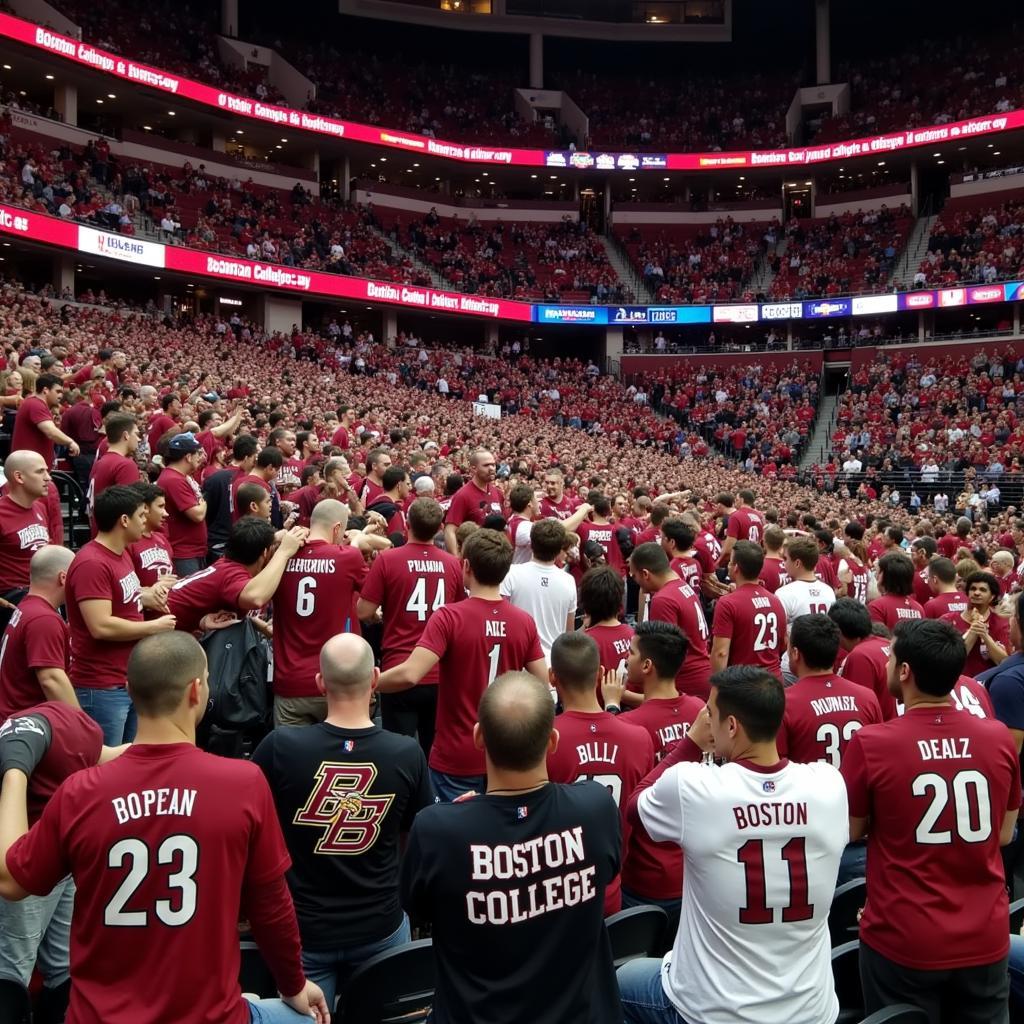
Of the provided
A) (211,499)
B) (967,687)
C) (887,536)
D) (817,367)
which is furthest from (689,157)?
(967,687)

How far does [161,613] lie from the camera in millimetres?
5609

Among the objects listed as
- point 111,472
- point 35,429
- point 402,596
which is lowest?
point 402,596

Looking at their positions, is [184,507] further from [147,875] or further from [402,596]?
[147,875]

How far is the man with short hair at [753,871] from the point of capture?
2846mm

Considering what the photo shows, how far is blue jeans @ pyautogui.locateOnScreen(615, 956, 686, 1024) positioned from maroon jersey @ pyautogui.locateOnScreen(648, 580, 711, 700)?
2.87m

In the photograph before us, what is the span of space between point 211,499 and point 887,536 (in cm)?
840

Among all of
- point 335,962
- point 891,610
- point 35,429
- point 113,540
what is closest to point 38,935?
point 335,962

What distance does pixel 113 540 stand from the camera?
5133 mm

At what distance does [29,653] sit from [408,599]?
83.5 inches

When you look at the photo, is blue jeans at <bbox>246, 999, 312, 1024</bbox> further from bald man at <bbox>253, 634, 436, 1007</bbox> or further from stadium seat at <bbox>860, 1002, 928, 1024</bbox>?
stadium seat at <bbox>860, 1002, 928, 1024</bbox>

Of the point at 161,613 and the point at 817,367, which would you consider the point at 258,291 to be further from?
the point at 161,613

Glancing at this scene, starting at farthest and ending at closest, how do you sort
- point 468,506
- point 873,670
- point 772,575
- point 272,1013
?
point 468,506
point 772,575
point 873,670
point 272,1013

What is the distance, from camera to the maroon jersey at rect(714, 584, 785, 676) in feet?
21.2

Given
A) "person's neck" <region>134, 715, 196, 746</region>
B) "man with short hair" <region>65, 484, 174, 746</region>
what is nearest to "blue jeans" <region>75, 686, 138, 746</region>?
"man with short hair" <region>65, 484, 174, 746</region>
